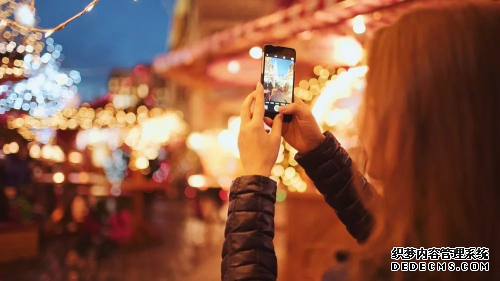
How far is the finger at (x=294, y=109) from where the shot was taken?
1396mm

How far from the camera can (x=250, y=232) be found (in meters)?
1.08

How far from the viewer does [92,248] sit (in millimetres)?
6059

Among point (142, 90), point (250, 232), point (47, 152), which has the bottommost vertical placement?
point (250, 232)

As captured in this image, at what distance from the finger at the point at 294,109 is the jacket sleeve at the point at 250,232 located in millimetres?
338

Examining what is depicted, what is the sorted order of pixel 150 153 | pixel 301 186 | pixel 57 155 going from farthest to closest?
pixel 150 153, pixel 57 155, pixel 301 186

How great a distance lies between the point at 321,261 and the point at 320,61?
8.83ft

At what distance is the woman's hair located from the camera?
0.81 m

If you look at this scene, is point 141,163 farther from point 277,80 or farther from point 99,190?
point 277,80

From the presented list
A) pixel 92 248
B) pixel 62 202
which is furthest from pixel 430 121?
pixel 62 202

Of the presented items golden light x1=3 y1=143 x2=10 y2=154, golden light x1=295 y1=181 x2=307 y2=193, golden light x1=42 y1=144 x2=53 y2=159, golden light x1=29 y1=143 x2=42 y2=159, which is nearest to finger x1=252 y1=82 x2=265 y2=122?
golden light x1=3 y1=143 x2=10 y2=154

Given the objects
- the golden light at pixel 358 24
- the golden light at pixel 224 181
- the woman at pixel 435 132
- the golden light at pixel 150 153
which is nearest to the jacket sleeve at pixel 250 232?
the woman at pixel 435 132

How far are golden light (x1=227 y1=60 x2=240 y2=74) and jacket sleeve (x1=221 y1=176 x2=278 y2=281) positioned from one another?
5059mm

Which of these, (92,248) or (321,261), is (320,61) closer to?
(321,261)

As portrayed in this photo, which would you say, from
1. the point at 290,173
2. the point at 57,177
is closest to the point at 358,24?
the point at 290,173
